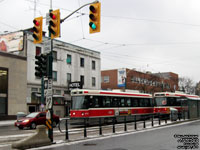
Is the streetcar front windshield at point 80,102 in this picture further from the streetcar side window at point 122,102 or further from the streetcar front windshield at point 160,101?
the streetcar front windshield at point 160,101

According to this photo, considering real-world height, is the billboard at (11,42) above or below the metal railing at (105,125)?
above

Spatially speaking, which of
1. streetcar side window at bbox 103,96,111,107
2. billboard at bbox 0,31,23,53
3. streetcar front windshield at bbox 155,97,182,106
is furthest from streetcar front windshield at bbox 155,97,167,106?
billboard at bbox 0,31,23,53

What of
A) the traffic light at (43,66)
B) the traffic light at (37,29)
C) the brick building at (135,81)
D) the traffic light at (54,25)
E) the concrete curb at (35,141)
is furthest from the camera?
the brick building at (135,81)

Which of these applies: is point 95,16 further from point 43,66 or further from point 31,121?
point 31,121

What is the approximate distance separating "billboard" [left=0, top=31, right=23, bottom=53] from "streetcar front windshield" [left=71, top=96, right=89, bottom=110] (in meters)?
16.9

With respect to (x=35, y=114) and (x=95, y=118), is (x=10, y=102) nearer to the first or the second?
(x=35, y=114)

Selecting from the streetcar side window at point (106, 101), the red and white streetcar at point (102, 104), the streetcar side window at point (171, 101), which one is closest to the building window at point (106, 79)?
the streetcar side window at point (171, 101)

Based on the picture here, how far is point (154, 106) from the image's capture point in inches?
1310

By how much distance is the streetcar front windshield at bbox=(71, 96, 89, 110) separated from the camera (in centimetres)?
2353

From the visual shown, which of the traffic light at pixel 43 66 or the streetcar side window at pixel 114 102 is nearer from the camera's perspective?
the traffic light at pixel 43 66

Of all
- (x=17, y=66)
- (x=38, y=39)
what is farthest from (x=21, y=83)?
(x=38, y=39)

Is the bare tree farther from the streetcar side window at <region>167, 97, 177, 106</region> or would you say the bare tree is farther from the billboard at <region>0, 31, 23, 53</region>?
the billboard at <region>0, 31, 23, 53</region>

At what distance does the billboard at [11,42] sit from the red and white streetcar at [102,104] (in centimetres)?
1685

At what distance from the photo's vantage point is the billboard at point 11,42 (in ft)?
123
